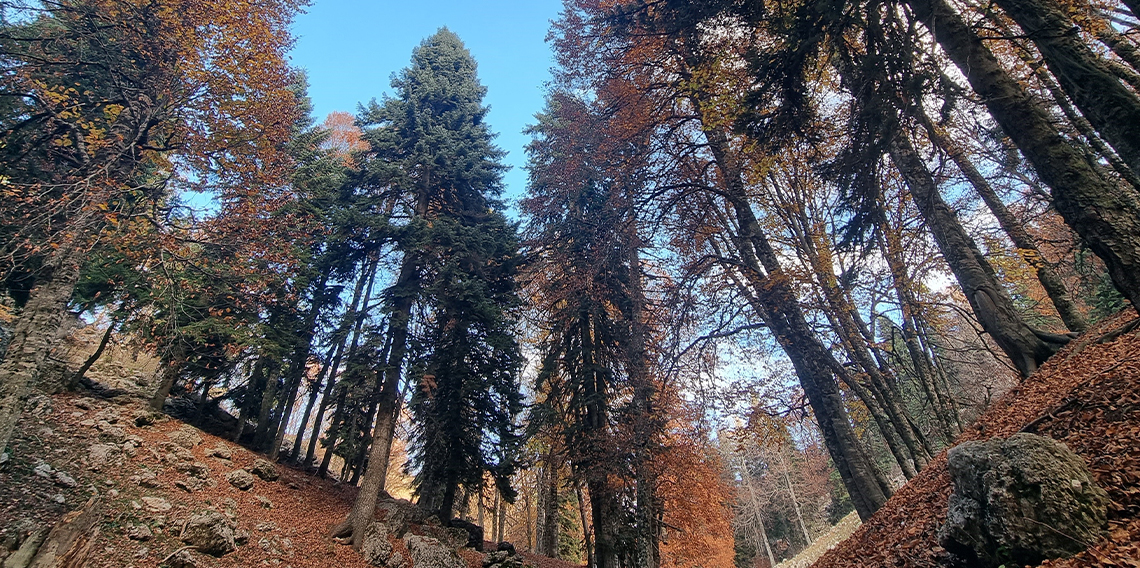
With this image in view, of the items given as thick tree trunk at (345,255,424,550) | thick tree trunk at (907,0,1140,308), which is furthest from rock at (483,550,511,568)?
thick tree trunk at (907,0,1140,308)

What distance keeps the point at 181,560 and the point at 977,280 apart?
495 inches

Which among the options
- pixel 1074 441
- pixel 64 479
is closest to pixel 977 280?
pixel 1074 441

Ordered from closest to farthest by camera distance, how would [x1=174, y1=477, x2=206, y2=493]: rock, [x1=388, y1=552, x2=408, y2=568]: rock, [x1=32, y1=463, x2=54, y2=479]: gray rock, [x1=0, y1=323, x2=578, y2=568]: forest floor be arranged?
[x1=0, y1=323, x2=578, y2=568]: forest floor < [x1=32, y1=463, x2=54, y2=479]: gray rock < [x1=174, y1=477, x2=206, y2=493]: rock < [x1=388, y1=552, x2=408, y2=568]: rock

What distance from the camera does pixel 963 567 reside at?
136 inches

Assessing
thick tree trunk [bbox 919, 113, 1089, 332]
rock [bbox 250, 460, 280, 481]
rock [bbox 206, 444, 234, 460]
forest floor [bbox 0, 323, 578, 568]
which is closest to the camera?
thick tree trunk [bbox 919, 113, 1089, 332]

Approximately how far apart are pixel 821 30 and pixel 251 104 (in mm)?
9396

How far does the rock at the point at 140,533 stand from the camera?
675 centimetres

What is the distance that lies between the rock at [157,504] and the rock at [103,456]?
4.25 feet

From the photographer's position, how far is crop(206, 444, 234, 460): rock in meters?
10.9

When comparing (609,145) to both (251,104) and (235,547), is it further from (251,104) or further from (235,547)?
(235,547)

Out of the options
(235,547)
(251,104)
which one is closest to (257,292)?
(251,104)

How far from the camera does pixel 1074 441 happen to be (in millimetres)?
3570

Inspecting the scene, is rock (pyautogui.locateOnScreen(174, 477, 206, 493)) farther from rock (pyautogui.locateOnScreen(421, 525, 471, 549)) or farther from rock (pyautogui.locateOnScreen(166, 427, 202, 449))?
rock (pyautogui.locateOnScreen(421, 525, 471, 549))

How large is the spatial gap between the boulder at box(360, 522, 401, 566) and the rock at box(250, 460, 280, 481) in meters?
3.76
